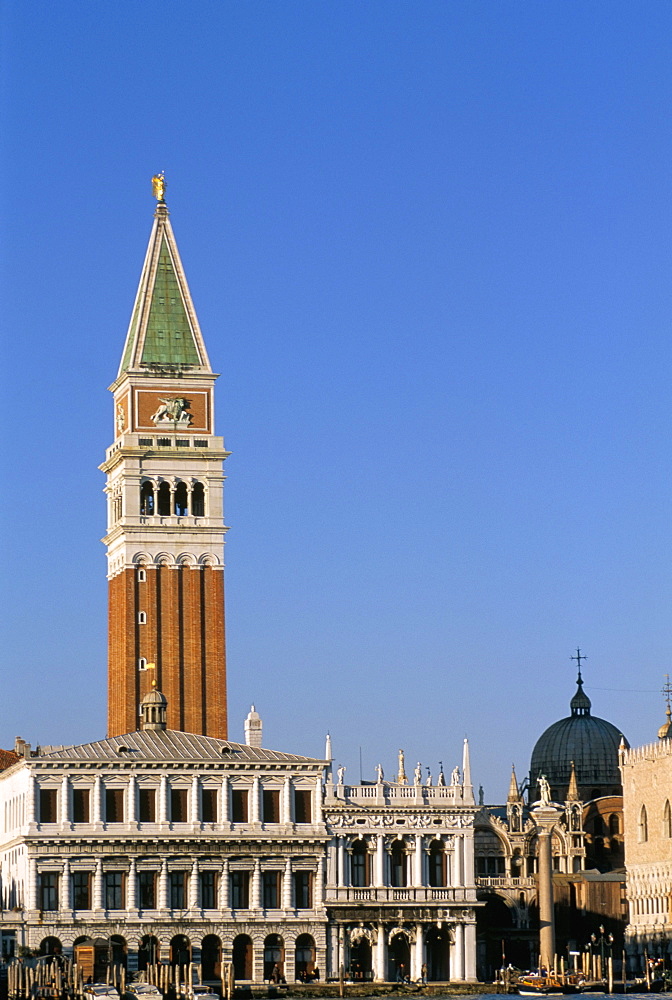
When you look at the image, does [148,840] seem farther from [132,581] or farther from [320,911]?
[132,581]

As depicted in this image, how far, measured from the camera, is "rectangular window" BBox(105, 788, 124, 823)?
363 feet

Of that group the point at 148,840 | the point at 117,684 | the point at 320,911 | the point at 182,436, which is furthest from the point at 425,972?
the point at 182,436

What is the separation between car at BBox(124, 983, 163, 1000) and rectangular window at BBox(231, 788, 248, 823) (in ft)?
45.3

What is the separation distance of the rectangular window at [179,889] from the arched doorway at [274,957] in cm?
456

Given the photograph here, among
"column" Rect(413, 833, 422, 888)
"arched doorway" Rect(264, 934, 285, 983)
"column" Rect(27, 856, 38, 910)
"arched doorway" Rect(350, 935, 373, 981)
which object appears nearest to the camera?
"column" Rect(27, 856, 38, 910)

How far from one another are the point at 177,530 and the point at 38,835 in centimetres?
2914

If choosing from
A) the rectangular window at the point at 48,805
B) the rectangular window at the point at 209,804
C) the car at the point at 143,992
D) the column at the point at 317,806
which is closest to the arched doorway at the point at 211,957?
the rectangular window at the point at 209,804

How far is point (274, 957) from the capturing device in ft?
369

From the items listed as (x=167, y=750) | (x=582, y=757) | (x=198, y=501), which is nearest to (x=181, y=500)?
(x=198, y=501)

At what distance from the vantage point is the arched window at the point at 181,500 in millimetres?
135500

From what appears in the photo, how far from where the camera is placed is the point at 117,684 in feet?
436

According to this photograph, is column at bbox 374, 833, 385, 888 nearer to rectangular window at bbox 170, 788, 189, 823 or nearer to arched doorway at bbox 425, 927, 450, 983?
arched doorway at bbox 425, 927, 450, 983

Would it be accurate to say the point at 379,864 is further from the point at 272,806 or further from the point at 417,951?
the point at 272,806

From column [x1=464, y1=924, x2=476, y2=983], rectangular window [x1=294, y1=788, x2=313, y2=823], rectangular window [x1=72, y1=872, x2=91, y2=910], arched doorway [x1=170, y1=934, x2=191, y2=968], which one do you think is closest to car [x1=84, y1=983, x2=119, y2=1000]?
rectangular window [x1=72, y1=872, x2=91, y2=910]
